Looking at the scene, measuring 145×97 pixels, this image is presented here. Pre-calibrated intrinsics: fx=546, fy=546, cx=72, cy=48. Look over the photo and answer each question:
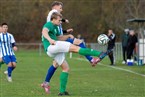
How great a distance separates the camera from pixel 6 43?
63.3 ft

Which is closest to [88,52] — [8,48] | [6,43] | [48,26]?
[48,26]

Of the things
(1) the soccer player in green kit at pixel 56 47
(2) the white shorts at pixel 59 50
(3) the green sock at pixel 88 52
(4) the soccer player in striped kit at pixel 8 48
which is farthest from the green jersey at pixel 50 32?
(4) the soccer player in striped kit at pixel 8 48

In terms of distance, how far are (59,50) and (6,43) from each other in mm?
6767

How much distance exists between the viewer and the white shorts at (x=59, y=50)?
12.7 m

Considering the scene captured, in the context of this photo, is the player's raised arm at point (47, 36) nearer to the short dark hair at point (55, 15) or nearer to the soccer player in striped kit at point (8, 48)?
the short dark hair at point (55, 15)

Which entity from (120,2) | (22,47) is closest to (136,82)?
(22,47)

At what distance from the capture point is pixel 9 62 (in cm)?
1883

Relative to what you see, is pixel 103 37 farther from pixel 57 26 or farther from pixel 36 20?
pixel 36 20

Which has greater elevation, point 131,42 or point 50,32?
point 50,32

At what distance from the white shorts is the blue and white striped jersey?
577cm

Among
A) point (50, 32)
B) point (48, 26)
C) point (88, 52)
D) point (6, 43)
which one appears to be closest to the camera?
point (88, 52)

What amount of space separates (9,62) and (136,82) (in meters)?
4.45

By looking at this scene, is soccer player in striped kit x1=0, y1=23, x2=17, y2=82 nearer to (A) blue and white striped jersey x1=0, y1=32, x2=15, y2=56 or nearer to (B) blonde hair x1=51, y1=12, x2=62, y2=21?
(A) blue and white striped jersey x1=0, y1=32, x2=15, y2=56

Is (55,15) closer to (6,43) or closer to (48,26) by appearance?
(48,26)
